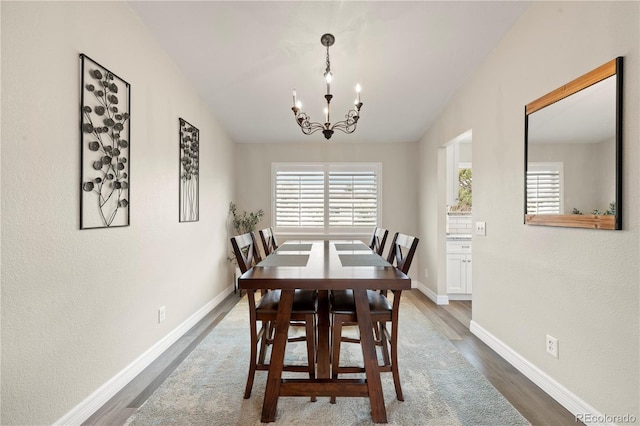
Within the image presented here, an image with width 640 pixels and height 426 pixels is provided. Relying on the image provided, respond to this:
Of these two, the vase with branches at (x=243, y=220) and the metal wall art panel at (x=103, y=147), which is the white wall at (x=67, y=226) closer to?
the metal wall art panel at (x=103, y=147)

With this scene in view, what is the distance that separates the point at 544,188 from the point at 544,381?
1285 mm

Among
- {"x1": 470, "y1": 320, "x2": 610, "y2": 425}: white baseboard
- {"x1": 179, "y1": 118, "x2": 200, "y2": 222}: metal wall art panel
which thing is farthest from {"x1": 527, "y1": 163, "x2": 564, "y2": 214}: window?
{"x1": 179, "y1": 118, "x2": 200, "y2": 222}: metal wall art panel

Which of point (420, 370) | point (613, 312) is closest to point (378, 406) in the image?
point (420, 370)

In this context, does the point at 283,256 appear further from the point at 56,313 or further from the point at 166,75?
the point at 166,75

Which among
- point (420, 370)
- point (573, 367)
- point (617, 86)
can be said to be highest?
point (617, 86)

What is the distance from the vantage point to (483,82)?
2988 mm

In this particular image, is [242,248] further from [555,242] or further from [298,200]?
[298,200]

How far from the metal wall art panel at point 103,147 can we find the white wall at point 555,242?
9.51 ft

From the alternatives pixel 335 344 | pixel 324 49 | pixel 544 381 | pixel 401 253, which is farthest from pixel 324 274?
pixel 324 49

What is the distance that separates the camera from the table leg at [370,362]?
5.89 feet

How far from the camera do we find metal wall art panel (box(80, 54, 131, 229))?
1901 millimetres

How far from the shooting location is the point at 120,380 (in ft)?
7.13

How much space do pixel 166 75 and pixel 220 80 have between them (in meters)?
0.62

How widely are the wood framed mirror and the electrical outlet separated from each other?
2.45 feet
